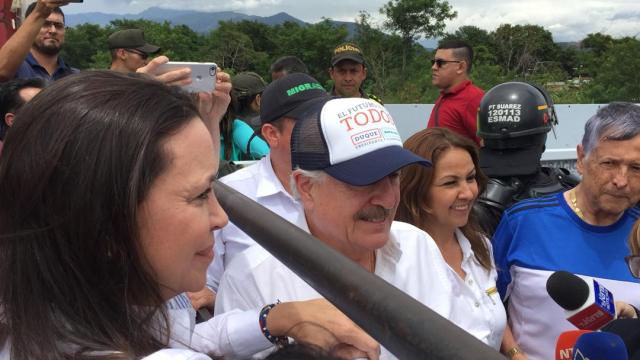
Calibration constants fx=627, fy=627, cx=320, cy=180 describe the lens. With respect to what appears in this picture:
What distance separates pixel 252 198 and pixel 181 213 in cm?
168

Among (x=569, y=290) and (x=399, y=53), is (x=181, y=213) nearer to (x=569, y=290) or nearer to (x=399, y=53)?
(x=569, y=290)

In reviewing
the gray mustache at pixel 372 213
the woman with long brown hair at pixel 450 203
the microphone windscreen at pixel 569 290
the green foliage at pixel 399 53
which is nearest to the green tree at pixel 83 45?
the green foliage at pixel 399 53

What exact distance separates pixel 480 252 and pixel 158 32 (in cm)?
2437

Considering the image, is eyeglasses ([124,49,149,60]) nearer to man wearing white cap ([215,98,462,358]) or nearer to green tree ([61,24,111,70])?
man wearing white cap ([215,98,462,358])

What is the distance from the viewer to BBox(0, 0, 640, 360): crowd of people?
877 mm

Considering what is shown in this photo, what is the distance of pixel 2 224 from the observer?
3.08 ft

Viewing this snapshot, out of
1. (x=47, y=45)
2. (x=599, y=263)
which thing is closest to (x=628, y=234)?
(x=599, y=263)

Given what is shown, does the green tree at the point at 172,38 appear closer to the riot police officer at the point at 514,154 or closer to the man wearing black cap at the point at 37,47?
the man wearing black cap at the point at 37,47

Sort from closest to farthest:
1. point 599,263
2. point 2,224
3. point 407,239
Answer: point 2,224
point 407,239
point 599,263

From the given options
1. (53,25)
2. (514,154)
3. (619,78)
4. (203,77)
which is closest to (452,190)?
(514,154)

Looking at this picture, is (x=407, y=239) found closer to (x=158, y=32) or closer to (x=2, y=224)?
(x=2, y=224)

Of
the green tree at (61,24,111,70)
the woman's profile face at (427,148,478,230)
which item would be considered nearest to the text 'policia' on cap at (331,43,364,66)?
the woman's profile face at (427,148,478,230)

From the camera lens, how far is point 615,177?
236cm

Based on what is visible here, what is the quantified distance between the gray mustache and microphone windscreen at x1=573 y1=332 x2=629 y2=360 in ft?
2.13
